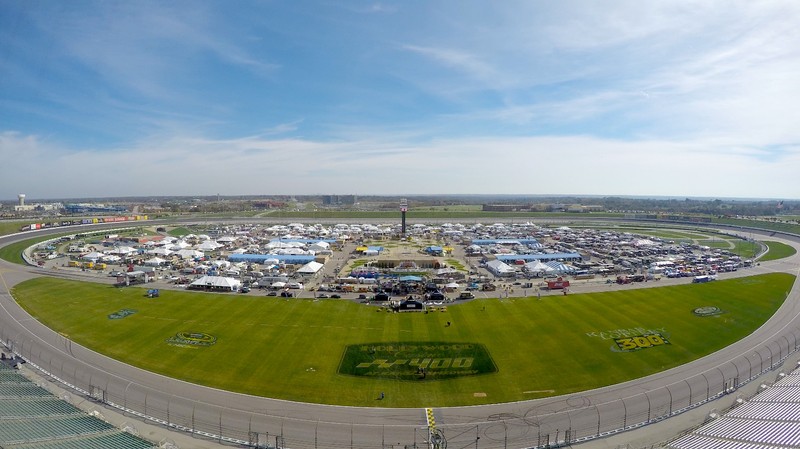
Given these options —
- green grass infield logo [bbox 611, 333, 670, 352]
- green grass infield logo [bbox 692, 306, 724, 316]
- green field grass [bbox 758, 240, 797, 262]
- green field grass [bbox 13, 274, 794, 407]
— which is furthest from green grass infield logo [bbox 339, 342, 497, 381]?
green field grass [bbox 758, 240, 797, 262]

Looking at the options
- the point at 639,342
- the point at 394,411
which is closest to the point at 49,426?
the point at 394,411

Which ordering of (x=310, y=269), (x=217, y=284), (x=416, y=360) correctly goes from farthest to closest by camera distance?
1. (x=310, y=269)
2. (x=217, y=284)
3. (x=416, y=360)

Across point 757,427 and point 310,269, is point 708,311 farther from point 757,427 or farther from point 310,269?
point 310,269

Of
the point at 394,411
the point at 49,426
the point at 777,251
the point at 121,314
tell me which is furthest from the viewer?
the point at 777,251

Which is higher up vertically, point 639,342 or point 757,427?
point 757,427

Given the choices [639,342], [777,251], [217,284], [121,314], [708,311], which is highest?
[777,251]

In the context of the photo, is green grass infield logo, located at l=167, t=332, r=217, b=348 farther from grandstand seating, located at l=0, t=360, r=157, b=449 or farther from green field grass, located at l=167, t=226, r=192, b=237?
green field grass, located at l=167, t=226, r=192, b=237

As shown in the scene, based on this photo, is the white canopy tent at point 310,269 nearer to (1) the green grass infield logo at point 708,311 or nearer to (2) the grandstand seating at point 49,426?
(2) the grandstand seating at point 49,426

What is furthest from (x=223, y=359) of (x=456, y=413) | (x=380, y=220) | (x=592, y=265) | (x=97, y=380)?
(x=380, y=220)
